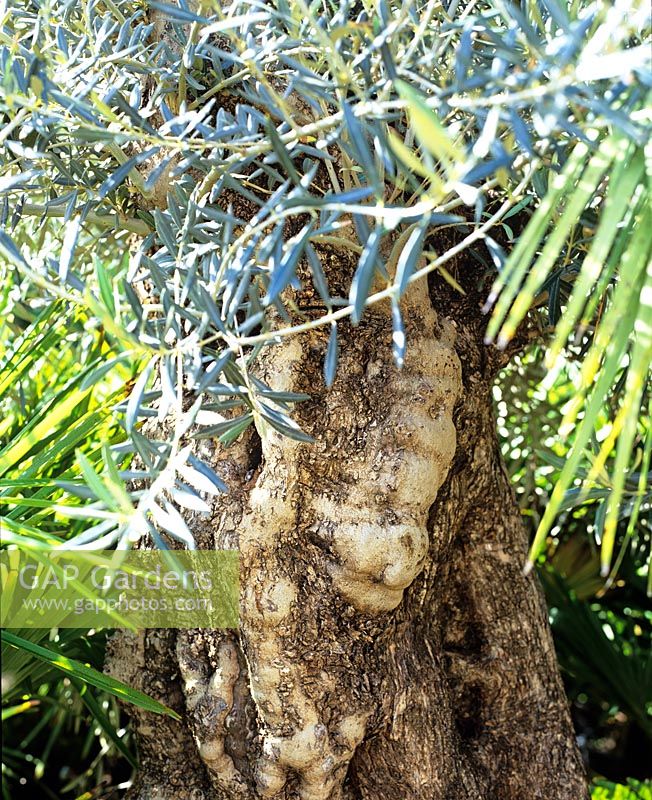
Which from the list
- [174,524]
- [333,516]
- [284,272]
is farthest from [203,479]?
[333,516]

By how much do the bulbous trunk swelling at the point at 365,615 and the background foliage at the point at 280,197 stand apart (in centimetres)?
8

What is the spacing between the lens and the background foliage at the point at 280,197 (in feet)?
1.74

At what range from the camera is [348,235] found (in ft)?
3.20

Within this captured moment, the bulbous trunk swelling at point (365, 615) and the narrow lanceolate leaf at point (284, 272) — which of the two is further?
the bulbous trunk swelling at point (365, 615)

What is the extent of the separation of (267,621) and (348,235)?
1.53ft

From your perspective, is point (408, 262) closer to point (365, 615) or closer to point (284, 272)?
point (284, 272)

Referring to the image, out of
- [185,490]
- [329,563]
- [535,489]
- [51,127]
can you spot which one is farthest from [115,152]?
[535,489]

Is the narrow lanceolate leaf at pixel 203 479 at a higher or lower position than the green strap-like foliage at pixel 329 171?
lower

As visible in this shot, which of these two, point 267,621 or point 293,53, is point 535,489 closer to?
point 267,621

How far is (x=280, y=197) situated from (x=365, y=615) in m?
0.57

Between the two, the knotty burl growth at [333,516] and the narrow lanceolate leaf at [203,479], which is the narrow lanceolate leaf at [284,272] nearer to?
the narrow lanceolate leaf at [203,479]

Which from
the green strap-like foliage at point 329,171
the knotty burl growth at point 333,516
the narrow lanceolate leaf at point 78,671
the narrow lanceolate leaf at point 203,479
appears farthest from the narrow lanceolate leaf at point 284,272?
the narrow lanceolate leaf at point 78,671

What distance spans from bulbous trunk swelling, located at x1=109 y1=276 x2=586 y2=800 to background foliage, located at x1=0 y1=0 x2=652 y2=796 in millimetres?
80

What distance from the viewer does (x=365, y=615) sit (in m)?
1.04
